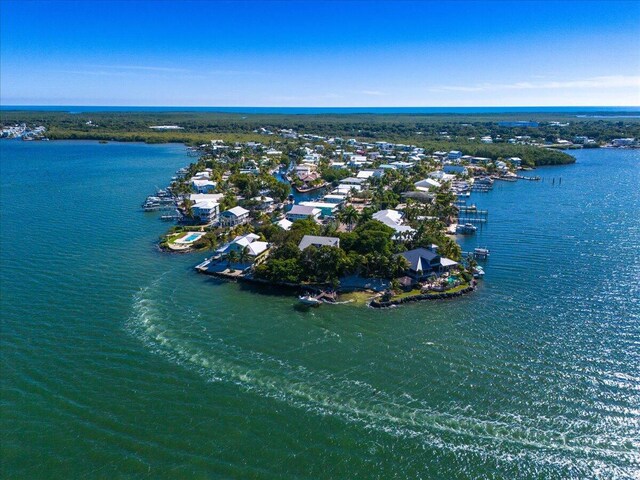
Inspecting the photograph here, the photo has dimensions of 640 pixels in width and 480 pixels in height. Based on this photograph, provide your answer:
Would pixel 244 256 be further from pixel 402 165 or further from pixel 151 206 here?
pixel 402 165

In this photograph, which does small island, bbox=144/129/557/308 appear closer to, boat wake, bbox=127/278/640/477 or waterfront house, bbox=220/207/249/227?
waterfront house, bbox=220/207/249/227

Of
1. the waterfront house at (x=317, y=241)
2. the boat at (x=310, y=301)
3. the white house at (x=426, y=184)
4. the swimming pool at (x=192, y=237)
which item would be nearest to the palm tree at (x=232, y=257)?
the waterfront house at (x=317, y=241)

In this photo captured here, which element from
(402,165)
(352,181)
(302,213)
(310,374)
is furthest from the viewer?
(402,165)

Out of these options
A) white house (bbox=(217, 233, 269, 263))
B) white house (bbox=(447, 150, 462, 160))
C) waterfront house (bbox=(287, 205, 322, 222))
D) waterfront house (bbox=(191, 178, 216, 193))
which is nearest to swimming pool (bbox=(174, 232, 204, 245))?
white house (bbox=(217, 233, 269, 263))

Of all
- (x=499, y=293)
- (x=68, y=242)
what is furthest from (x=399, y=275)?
(x=68, y=242)

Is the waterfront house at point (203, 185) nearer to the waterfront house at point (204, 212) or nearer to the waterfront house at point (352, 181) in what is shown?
the waterfront house at point (204, 212)

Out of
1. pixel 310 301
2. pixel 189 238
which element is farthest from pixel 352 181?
pixel 310 301
